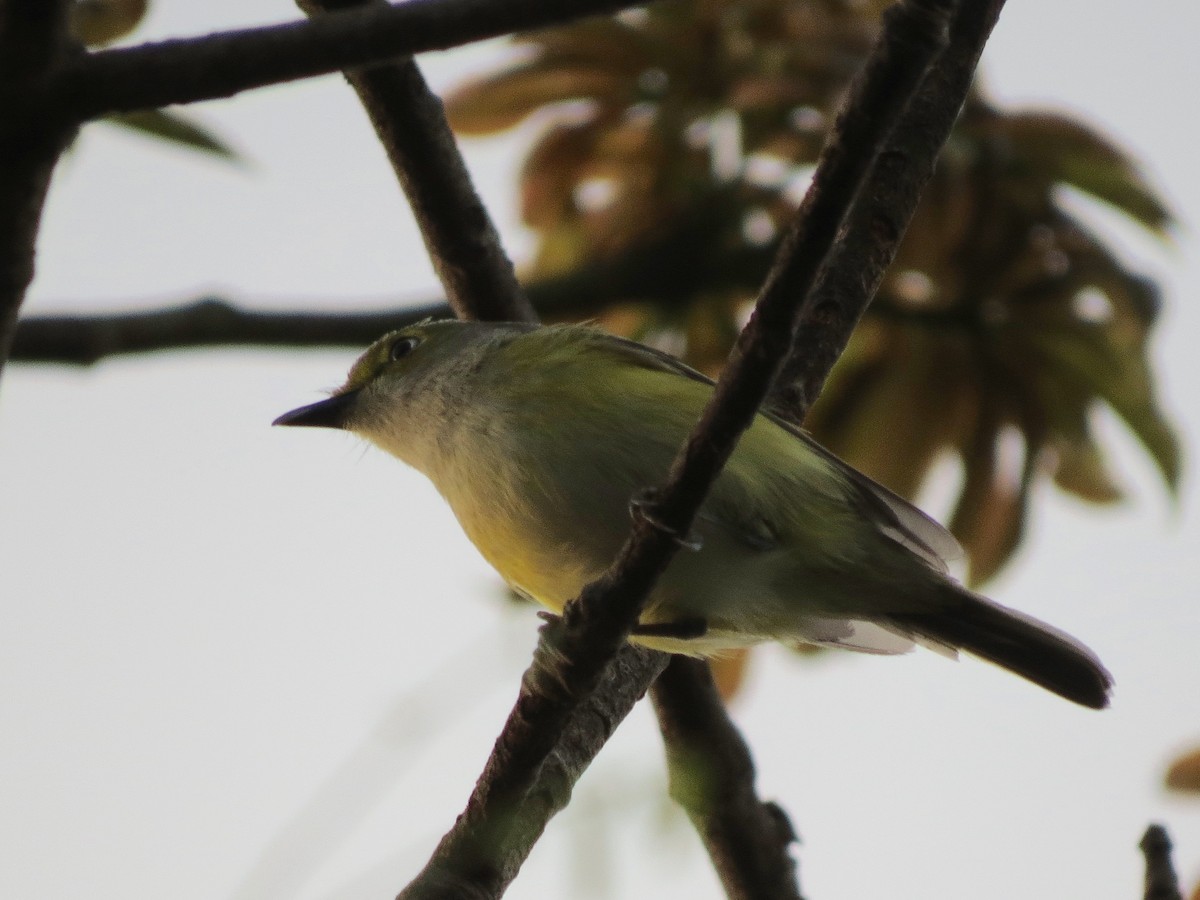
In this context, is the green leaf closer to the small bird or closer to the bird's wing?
the small bird

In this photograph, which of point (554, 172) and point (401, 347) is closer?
point (401, 347)

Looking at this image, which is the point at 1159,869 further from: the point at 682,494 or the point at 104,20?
the point at 104,20

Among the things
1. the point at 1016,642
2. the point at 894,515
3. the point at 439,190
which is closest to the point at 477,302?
the point at 439,190

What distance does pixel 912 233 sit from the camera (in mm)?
4770

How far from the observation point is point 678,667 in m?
3.76

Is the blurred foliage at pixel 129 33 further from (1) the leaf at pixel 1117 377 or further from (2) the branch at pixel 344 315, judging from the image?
(1) the leaf at pixel 1117 377

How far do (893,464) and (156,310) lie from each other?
8.17 feet

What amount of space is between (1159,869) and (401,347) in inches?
120

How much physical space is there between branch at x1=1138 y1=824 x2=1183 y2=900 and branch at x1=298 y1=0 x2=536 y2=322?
6.99 ft

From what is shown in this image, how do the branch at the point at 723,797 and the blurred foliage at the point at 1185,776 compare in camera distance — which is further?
the branch at the point at 723,797

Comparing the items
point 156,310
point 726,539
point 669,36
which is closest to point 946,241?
point 669,36

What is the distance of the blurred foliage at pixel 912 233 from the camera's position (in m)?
4.60

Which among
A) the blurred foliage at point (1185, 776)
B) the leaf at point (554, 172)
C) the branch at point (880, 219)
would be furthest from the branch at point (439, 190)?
the blurred foliage at point (1185, 776)

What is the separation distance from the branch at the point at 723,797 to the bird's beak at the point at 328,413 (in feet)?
4.97
